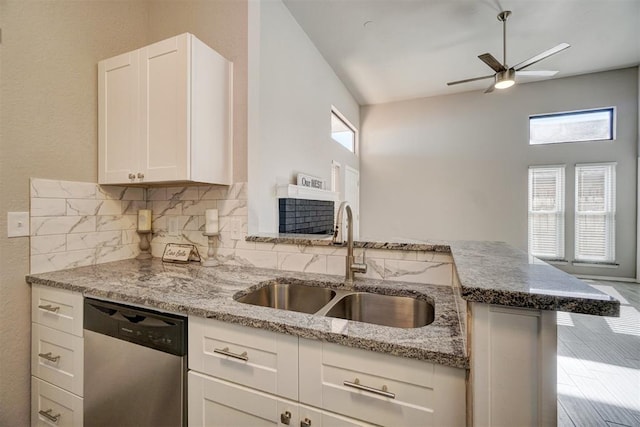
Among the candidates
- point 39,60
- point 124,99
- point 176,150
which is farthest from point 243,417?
point 39,60

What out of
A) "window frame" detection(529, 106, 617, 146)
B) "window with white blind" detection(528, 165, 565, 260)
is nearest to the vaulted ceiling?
"window frame" detection(529, 106, 617, 146)

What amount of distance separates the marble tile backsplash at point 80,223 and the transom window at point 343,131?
133 inches

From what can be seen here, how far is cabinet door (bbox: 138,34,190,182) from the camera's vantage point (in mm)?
1612

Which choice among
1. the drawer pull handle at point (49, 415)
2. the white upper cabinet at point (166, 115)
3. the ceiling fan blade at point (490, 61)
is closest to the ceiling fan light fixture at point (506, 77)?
the ceiling fan blade at point (490, 61)

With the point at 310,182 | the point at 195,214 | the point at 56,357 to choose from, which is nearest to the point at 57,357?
the point at 56,357

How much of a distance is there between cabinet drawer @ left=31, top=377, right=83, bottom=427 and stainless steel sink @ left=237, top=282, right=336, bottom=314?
101cm

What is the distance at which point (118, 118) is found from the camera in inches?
71.8

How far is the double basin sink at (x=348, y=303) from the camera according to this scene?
4.33 feet

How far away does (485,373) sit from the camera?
66 centimetres

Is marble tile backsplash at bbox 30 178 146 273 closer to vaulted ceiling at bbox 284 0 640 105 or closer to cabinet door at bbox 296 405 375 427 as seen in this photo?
cabinet door at bbox 296 405 375 427

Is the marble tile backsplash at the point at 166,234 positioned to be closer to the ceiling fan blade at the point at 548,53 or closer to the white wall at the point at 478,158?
the ceiling fan blade at the point at 548,53

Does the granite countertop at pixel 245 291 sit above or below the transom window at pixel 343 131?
below

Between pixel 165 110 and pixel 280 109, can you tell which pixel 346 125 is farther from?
pixel 165 110

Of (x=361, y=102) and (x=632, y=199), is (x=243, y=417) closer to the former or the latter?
(x=361, y=102)
